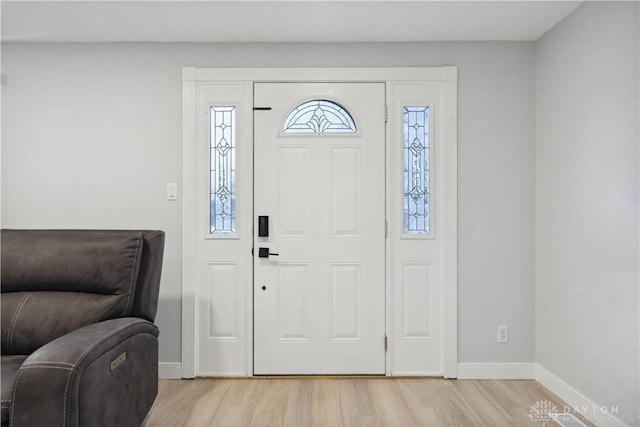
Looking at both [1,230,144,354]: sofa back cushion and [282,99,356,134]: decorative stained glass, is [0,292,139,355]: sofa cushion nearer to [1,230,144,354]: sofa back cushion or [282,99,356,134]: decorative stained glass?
[1,230,144,354]: sofa back cushion

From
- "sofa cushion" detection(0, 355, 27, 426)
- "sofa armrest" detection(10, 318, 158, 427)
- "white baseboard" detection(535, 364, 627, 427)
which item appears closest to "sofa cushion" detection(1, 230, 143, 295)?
"sofa armrest" detection(10, 318, 158, 427)

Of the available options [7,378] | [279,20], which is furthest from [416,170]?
[7,378]

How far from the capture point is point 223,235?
115 inches

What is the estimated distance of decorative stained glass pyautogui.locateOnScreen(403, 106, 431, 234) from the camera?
9.64ft

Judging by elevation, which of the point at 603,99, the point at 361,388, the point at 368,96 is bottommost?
the point at 361,388

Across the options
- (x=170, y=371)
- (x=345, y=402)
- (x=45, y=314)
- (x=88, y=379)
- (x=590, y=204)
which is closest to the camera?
(x=88, y=379)

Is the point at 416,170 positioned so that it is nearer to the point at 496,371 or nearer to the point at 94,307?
the point at 496,371

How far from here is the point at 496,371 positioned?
9.48ft

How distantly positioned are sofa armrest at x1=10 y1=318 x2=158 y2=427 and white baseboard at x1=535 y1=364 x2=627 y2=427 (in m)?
2.34

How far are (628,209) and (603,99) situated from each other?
61 cm

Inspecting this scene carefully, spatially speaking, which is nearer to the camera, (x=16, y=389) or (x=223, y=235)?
(x=16, y=389)

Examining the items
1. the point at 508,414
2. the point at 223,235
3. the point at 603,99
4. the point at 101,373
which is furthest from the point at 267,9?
the point at 508,414

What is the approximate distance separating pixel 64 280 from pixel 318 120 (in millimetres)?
1819

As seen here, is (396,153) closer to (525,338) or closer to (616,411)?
(525,338)
